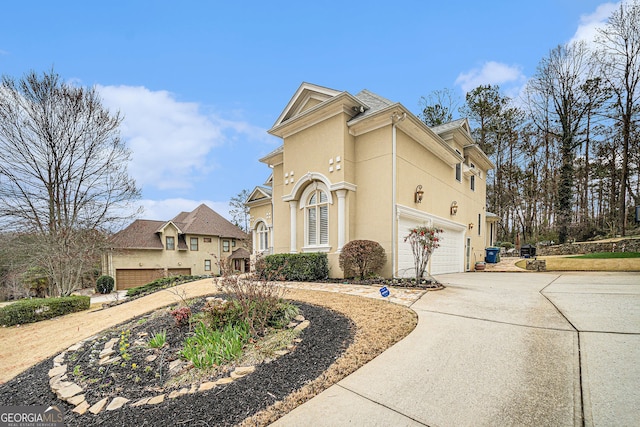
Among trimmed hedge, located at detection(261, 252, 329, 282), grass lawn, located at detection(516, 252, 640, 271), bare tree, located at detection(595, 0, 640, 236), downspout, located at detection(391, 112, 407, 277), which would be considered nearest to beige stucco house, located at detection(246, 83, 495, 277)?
downspout, located at detection(391, 112, 407, 277)

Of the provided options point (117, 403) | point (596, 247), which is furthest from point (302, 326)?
point (596, 247)

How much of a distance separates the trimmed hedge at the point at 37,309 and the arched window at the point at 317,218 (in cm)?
860

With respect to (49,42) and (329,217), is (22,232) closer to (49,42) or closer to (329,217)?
(49,42)

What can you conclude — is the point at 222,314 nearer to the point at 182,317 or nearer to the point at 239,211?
the point at 182,317

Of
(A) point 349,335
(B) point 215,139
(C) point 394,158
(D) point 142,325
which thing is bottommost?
(D) point 142,325

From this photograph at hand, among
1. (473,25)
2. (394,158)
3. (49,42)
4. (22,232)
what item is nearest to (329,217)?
(394,158)

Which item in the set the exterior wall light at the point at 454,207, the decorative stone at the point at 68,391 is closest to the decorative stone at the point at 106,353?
the decorative stone at the point at 68,391

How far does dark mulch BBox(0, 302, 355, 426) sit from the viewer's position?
244cm

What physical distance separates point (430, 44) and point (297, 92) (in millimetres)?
5069

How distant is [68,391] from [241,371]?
2055 millimetres

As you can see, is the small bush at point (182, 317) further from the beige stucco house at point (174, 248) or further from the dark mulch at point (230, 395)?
the beige stucco house at point (174, 248)

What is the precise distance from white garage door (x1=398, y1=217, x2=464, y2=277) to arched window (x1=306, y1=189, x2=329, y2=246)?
2.56 metres

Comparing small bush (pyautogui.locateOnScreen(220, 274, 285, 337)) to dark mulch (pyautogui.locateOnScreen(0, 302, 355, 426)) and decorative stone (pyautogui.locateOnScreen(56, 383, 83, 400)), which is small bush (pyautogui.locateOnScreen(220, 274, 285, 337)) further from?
decorative stone (pyautogui.locateOnScreen(56, 383, 83, 400))

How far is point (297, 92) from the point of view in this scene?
36.6 ft
